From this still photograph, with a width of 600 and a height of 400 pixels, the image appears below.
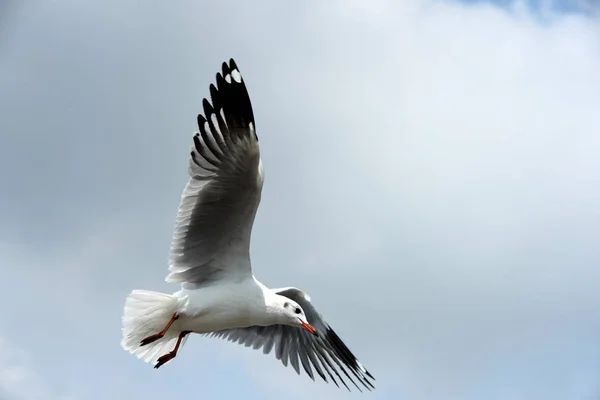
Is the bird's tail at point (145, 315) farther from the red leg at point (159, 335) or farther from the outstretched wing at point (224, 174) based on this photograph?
the outstretched wing at point (224, 174)

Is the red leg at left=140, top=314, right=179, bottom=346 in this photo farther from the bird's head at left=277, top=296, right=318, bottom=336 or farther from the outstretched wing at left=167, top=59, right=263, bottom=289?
the bird's head at left=277, top=296, right=318, bottom=336

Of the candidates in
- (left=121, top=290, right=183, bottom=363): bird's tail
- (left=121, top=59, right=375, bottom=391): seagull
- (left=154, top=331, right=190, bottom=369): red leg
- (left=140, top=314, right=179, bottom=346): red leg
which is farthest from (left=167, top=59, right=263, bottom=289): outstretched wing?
(left=154, top=331, right=190, bottom=369): red leg

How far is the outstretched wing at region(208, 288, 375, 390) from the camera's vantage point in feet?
37.2

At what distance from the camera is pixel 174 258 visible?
10.1 m

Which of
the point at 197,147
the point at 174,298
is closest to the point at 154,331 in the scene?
the point at 174,298

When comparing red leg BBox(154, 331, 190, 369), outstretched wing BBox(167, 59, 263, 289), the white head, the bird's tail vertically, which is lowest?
red leg BBox(154, 331, 190, 369)

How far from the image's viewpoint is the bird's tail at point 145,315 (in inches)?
384

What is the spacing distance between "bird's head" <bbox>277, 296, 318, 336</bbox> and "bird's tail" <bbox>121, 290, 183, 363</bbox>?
0.97m

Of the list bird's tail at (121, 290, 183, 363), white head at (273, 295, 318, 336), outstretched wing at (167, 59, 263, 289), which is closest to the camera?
outstretched wing at (167, 59, 263, 289)

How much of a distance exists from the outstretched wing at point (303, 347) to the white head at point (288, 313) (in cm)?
117

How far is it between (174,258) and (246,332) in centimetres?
174

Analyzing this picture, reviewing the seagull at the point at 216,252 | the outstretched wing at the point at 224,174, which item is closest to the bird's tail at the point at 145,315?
the seagull at the point at 216,252

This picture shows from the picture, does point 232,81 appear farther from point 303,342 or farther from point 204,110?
point 303,342

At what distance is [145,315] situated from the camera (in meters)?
9.81
